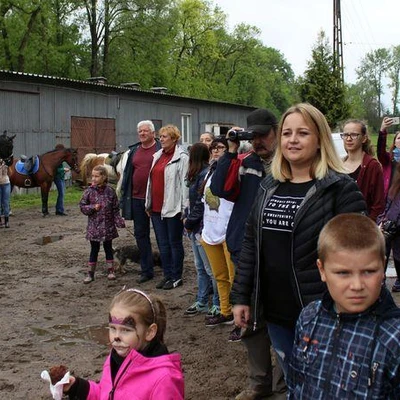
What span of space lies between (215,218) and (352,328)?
3.43 m

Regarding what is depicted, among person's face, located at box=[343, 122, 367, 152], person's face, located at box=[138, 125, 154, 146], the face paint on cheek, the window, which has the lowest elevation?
the face paint on cheek

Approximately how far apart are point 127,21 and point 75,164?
26448mm

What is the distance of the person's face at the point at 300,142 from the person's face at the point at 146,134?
462 centimetres

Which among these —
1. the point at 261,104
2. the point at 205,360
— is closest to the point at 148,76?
the point at 261,104

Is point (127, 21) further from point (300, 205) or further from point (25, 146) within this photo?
point (300, 205)

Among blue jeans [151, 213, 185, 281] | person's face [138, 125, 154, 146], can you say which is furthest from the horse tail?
blue jeans [151, 213, 185, 281]

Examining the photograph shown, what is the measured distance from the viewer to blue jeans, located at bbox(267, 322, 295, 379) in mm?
3094

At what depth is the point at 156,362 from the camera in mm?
2562

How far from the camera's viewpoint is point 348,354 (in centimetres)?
205

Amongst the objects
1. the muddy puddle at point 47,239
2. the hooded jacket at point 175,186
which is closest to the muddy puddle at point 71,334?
the hooded jacket at point 175,186

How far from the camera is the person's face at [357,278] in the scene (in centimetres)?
203

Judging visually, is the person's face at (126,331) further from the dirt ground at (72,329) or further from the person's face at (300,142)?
the dirt ground at (72,329)

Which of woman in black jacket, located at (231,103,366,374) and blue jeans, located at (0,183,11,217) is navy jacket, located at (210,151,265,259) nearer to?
woman in black jacket, located at (231,103,366,374)

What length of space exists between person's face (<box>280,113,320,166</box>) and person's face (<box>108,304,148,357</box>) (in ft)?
3.68
